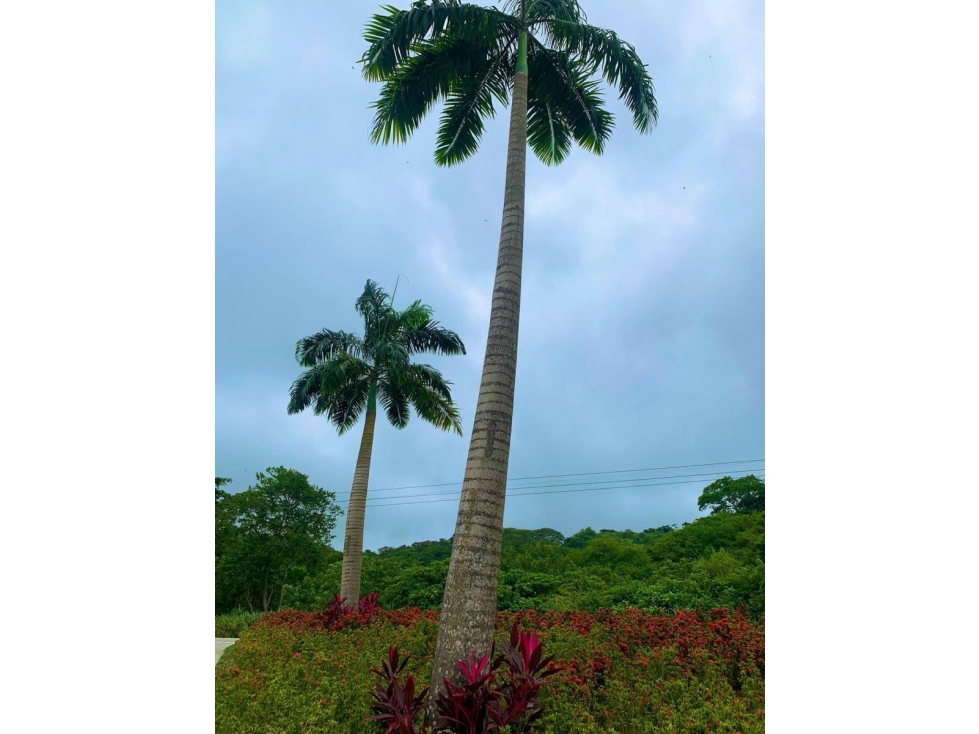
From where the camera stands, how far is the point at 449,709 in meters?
4.24

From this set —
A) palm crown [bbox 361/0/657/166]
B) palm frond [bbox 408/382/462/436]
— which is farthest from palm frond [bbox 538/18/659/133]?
palm frond [bbox 408/382/462/436]

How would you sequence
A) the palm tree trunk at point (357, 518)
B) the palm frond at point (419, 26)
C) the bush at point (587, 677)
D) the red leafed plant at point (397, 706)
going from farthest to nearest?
the palm tree trunk at point (357, 518)
the palm frond at point (419, 26)
the bush at point (587, 677)
the red leafed plant at point (397, 706)

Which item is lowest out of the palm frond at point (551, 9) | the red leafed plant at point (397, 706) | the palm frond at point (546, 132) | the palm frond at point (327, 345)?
the red leafed plant at point (397, 706)

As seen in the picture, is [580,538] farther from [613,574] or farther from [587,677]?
[587,677]

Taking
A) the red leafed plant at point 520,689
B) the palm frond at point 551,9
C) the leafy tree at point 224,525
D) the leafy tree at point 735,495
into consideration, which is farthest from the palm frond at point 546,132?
the leafy tree at point 224,525

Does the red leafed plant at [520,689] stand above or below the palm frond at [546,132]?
below

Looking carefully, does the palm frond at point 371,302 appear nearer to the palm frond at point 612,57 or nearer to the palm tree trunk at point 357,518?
the palm tree trunk at point 357,518

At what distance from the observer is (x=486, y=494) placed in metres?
5.22

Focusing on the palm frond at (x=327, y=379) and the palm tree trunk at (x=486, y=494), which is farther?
the palm frond at (x=327, y=379)

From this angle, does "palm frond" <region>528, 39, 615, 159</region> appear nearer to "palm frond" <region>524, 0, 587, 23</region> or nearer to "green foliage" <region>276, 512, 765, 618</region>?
"palm frond" <region>524, 0, 587, 23</region>

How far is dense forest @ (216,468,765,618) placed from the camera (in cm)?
1168

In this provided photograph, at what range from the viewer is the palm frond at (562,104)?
8.33 m
